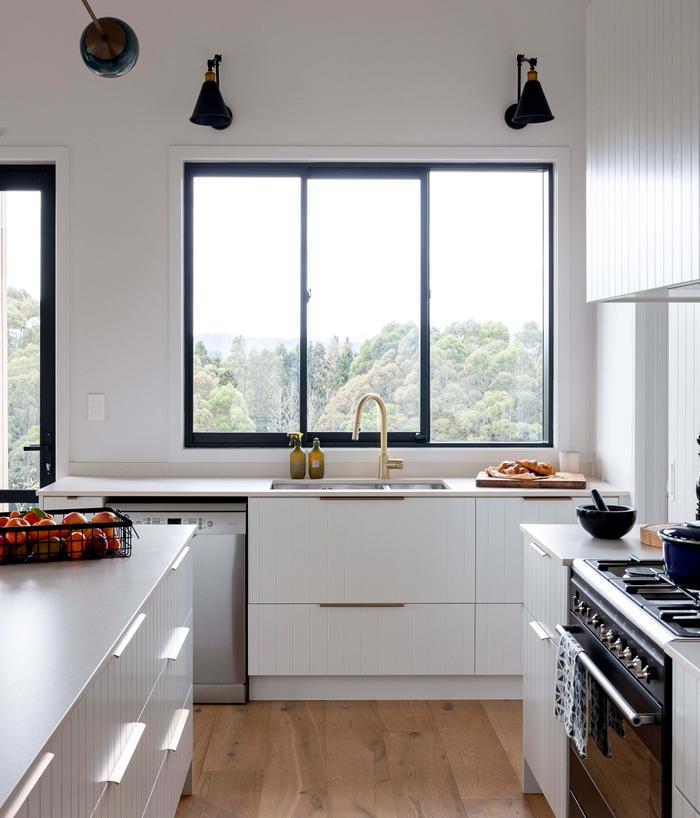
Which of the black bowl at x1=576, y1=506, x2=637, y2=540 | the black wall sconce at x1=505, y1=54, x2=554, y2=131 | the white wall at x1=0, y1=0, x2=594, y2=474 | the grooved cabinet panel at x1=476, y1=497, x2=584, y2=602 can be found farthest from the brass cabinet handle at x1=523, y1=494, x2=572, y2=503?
the black wall sconce at x1=505, y1=54, x2=554, y2=131

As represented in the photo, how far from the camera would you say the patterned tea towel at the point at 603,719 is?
1.90 m

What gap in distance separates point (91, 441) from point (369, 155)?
1938mm

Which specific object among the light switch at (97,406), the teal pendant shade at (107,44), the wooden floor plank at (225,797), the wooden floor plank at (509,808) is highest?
the teal pendant shade at (107,44)

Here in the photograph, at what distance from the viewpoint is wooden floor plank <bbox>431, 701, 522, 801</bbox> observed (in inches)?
116

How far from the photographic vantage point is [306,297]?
14.0 feet

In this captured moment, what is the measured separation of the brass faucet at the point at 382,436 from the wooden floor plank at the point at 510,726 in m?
1.12

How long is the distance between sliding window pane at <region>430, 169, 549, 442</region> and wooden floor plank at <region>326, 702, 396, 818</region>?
1.41 meters

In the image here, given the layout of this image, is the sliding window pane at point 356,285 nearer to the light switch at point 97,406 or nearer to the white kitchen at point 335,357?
the white kitchen at point 335,357

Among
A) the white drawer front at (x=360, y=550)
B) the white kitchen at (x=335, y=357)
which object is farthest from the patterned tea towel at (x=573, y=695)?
the white drawer front at (x=360, y=550)

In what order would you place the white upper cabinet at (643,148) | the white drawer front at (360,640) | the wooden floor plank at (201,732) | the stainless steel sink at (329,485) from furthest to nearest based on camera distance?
the stainless steel sink at (329,485)
the white drawer front at (360,640)
the wooden floor plank at (201,732)
the white upper cabinet at (643,148)

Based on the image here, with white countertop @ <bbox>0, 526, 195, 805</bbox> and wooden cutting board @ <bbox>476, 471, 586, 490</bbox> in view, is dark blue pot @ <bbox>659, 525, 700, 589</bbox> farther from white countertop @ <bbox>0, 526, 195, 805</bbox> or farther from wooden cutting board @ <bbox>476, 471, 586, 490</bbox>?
wooden cutting board @ <bbox>476, 471, 586, 490</bbox>

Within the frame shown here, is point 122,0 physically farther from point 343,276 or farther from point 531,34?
point 531,34

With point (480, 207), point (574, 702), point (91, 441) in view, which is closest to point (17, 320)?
point (91, 441)

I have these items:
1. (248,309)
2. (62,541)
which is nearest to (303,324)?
(248,309)
